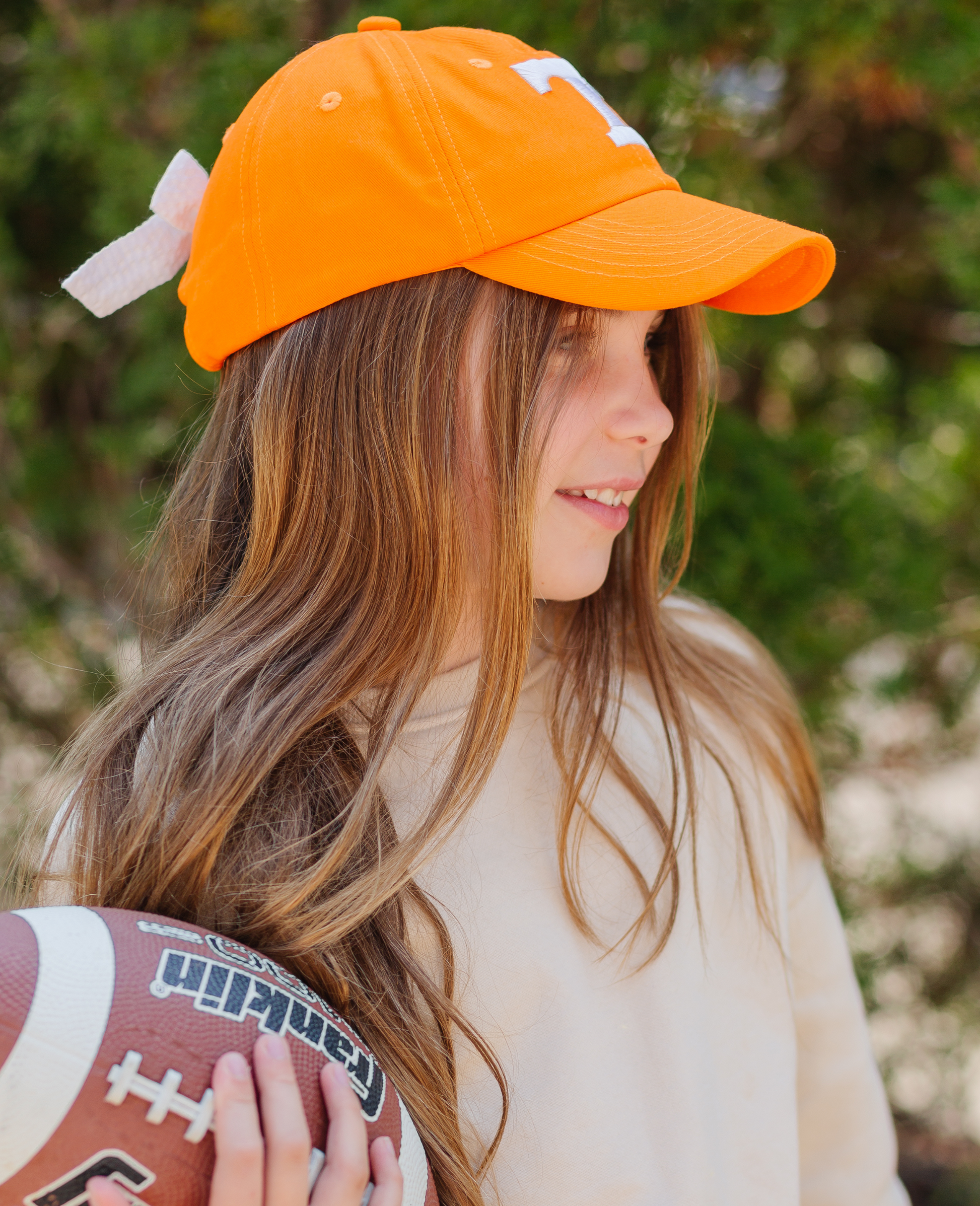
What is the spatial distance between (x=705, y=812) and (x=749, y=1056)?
33cm

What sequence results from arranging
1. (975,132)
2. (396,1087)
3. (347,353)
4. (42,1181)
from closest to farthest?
(42,1181) → (396,1087) → (347,353) → (975,132)

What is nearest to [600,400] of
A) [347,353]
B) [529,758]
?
[347,353]

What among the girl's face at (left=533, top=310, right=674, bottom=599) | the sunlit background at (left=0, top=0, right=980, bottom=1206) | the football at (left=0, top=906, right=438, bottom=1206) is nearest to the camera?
the football at (left=0, top=906, right=438, bottom=1206)

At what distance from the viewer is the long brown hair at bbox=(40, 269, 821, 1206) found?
1189mm

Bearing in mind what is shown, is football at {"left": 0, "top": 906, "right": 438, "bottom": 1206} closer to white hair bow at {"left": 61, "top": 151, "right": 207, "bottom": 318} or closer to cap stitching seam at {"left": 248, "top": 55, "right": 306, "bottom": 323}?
cap stitching seam at {"left": 248, "top": 55, "right": 306, "bottom": 323}

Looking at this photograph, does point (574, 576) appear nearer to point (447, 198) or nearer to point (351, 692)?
point (351, 692)

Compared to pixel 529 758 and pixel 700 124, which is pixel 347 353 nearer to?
pixel 529 758

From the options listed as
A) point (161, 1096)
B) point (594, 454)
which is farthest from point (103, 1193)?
point (594, 454)

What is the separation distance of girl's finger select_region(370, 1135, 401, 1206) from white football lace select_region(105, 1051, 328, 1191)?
6.6 inches

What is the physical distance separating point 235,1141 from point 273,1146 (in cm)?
4

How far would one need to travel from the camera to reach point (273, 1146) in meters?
0.93

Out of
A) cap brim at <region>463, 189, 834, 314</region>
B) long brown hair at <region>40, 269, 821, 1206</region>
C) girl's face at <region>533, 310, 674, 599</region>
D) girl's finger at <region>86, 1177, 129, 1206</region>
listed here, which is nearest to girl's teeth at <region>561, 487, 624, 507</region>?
girl's face at <region>533, 310, 674, 599</region>

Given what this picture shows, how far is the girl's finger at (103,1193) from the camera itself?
2.91 feet

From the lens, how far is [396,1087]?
116cm
